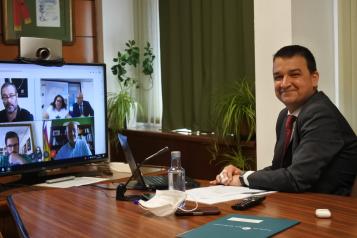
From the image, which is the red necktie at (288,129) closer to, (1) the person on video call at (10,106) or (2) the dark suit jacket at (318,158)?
(2) the dark suit jacket at (318,158)

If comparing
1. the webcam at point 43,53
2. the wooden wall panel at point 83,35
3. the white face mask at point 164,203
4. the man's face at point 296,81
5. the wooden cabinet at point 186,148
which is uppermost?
the wooden wall panel at point 83,35

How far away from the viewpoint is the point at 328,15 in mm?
2805

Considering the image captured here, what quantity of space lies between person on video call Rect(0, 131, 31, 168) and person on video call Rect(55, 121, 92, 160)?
0.22 meters

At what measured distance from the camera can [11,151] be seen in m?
2.27

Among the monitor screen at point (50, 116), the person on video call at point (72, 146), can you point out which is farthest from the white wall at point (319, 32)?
the person on video call at point (72, 146)

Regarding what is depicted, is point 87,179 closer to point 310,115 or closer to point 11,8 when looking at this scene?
point 310,115

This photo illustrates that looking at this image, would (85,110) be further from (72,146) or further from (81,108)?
(72,146)

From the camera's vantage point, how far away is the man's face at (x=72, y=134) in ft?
8.12

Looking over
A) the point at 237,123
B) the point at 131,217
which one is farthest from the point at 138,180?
the point at 237,123

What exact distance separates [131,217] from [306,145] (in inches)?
32.1

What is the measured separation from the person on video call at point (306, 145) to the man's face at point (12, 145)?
40.4 inches

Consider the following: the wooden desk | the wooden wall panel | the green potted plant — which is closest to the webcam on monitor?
the wooden desk

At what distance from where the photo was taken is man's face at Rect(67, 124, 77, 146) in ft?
8.12

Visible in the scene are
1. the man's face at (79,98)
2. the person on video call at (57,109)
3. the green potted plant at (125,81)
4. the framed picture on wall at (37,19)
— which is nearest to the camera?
the person on video call at (57,109)
